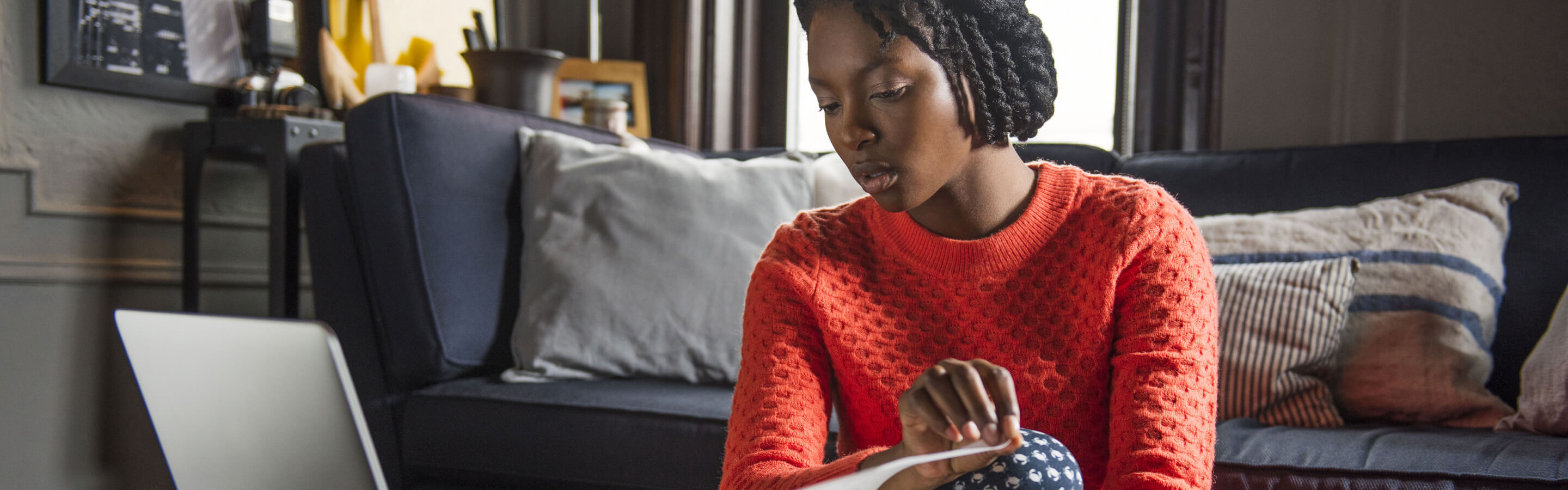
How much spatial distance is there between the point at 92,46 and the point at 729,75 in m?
1.38

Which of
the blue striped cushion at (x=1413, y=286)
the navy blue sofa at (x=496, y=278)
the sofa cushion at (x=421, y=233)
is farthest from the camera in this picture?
the sofa cushion at (x=421, y=233)

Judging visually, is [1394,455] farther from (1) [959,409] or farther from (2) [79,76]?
(2) [79,76]

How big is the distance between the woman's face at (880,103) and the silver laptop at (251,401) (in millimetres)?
357

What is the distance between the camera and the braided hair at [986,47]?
2.31 feet

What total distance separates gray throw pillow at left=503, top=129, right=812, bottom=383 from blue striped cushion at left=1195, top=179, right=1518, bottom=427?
0.72 meters

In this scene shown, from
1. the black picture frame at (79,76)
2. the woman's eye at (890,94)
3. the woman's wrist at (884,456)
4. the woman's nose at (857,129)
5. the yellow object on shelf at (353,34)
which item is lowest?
the woman's wrist at (884,456)

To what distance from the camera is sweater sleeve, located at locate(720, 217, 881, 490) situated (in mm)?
794

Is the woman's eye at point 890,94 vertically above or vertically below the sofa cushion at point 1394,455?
above

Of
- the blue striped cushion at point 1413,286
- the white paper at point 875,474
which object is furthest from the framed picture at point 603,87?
the white paper at point 875,474

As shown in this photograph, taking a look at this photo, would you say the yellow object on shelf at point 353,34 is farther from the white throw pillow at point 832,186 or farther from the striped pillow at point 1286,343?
the striped pillow at point 1286,343

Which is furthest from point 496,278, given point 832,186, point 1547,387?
point 1547,387

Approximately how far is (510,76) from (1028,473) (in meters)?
1.67

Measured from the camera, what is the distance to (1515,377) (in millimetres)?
1363

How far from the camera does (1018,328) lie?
832 millimetres
